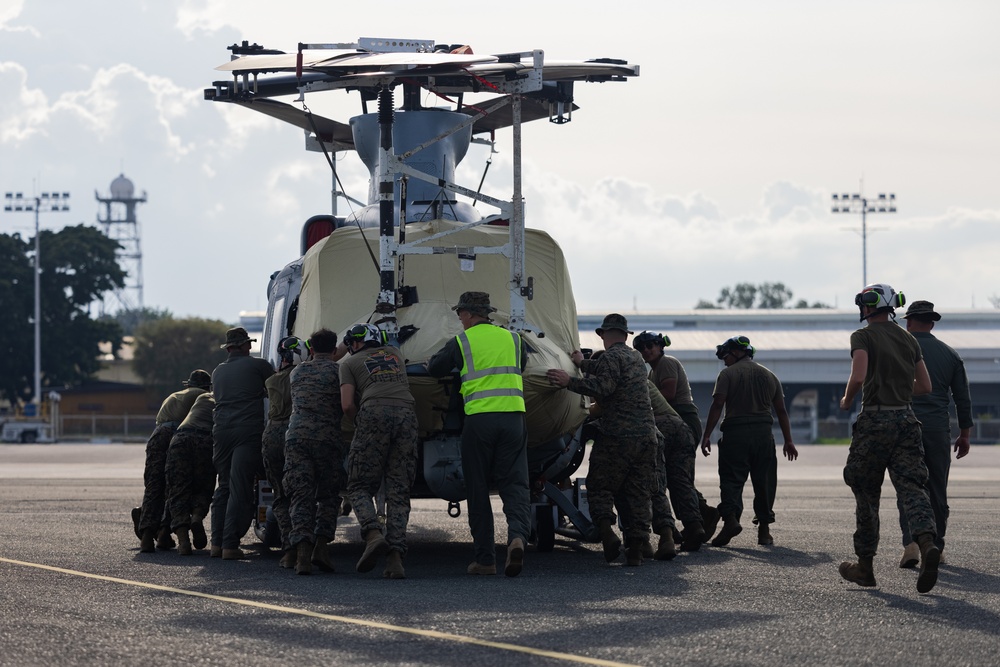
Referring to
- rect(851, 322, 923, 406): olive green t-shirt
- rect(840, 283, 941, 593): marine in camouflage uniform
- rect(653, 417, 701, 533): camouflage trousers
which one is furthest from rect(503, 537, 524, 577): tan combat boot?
rect(851, 322, 923, 406): olive green t-shirt

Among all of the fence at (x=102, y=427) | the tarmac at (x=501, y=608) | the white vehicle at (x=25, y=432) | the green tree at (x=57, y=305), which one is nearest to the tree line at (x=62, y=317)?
the green tree at (x=57, y=305)

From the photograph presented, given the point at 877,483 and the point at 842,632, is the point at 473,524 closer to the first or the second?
the point at 877,483

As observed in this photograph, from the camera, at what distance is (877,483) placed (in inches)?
366

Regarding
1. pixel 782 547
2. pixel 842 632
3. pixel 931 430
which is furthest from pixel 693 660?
pixel 782 547

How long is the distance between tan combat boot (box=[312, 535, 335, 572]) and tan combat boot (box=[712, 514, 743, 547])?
3.91 metres

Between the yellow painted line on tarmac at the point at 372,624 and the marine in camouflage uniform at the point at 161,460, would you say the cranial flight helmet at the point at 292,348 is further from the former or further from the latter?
the yellow painted line on tarmac at the point at 372,624

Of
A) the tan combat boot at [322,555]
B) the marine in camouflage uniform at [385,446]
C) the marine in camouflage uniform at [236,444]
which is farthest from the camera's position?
the marine in camouflage uniform at [236,444]

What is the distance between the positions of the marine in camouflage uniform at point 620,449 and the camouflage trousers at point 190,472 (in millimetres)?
3689

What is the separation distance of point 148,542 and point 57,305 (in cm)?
6464

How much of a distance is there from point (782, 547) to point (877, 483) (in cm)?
329

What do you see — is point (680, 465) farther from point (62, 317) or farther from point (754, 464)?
point (62, 317)

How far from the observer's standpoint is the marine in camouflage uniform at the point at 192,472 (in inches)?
493

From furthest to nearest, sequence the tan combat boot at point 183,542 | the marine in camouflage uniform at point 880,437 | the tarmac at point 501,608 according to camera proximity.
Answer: the tan combat boot at point 183,542 < the marine in camouflage uniform at point 880,437 < the tarmac at point 501,608

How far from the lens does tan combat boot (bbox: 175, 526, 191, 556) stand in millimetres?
12180
